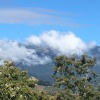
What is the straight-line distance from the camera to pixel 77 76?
131m

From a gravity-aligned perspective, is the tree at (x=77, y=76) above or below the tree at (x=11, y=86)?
above

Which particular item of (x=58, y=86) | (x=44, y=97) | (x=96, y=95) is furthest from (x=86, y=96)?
(x=44, y=97)

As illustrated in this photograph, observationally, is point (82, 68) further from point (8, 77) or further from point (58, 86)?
point (8, 77)

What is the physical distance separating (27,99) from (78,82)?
232 feet

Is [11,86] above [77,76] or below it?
below

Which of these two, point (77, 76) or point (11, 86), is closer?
point (11, 86)

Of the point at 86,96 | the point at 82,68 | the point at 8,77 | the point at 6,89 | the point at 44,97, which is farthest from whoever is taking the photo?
the point at 82,68

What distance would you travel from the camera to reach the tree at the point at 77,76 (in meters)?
125

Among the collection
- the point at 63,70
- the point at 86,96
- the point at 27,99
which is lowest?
the point at 27,99

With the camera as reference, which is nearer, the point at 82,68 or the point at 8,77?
the point at 8,77

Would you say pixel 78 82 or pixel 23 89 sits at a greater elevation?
pixel 78 82

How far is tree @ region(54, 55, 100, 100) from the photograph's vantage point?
124750 mm

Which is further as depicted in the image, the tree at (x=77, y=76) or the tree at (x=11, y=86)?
the tree at (x=77, y=76)

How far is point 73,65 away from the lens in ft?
444
